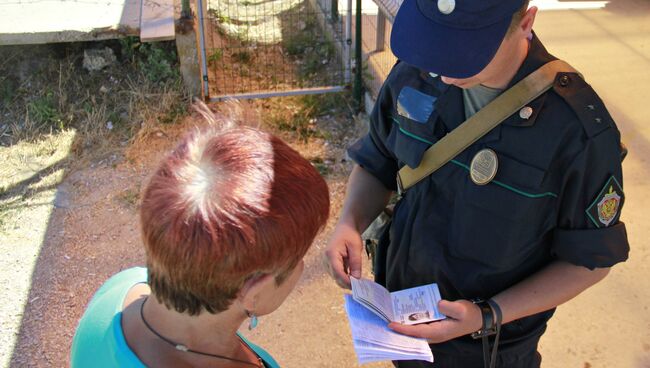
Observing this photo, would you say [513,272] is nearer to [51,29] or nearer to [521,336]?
[521,336]

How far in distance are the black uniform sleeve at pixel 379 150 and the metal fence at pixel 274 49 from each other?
9.66 ft

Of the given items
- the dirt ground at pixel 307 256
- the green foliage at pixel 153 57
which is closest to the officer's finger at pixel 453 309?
the dirt ground at pixel 307 256

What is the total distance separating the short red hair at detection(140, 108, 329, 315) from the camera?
4.21 ft

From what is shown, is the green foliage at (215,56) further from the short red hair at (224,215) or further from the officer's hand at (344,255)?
the short red hair at (224,215)

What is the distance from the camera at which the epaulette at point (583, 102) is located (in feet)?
5.17

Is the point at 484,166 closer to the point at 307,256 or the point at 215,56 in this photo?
the point at 307,256

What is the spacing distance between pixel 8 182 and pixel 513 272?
367 centimetres

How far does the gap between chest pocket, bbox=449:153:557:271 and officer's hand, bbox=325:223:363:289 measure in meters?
0.33

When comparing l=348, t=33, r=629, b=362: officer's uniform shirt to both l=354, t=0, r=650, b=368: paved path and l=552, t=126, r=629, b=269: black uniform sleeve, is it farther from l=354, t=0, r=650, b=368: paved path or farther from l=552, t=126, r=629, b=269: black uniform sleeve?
l=354, t=0, r=650, b=368: paved path

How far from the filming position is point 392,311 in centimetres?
188

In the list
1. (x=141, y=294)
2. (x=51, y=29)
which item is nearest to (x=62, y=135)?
(x=51, y=29)

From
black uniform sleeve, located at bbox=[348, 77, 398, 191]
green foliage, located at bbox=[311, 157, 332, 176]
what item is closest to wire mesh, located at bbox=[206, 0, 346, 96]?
green foliage, located at bbox=[311, 157, 332, 176]

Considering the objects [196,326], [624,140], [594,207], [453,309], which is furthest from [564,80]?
[624,140]

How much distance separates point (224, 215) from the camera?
4.19 feet
